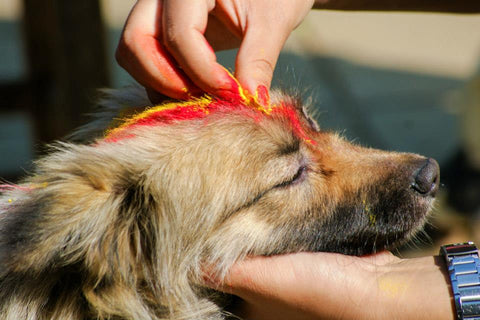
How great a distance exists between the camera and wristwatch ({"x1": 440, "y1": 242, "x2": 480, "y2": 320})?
7.48 ft

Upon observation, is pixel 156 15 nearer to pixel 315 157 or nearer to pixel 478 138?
pixel 315 157

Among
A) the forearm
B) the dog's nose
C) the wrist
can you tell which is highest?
the forearm

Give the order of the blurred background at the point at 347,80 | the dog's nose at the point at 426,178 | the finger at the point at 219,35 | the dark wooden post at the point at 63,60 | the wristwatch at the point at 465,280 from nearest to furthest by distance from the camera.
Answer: the wristwatch at the point at 465,280
the dog's nose at the point at 426,178
the finger at the point at 219,35
the dark wooden post at the point at 63,60
the blurred background at the point at 347,80

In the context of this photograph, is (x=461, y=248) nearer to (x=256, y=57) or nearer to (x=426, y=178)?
(x=426, y=178)

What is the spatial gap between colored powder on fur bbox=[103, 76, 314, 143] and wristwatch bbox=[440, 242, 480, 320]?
0.93m

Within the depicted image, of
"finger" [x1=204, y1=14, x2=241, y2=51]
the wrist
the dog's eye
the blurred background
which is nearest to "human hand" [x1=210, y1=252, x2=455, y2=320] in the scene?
the wrist

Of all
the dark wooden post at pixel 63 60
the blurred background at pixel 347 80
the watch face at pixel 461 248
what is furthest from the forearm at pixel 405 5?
the dark wooden post at pixel 63 60

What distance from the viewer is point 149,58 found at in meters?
2.36

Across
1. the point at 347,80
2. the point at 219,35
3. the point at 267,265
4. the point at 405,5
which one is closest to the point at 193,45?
the point at 219,35

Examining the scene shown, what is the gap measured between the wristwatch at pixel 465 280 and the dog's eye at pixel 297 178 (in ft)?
2.09

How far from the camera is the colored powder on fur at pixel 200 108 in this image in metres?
2.45

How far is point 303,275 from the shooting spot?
2.34 m

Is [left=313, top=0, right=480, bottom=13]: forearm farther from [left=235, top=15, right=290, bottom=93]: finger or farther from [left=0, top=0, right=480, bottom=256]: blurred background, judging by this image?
[left=235, top=15, right=290, bottom=93]: finger

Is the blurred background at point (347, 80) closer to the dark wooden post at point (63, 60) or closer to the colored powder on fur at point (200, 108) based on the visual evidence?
the dark wooden post at point (63, 60)
